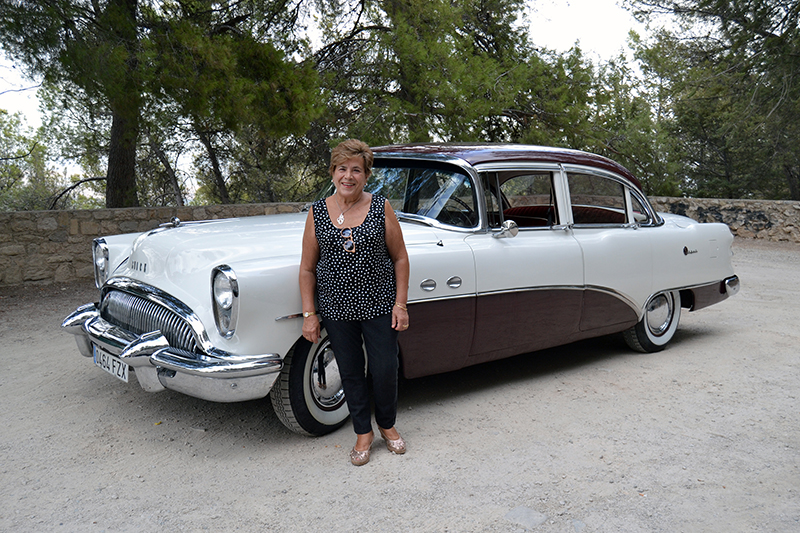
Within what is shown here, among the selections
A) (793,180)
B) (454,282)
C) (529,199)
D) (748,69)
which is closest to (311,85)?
(529,199)

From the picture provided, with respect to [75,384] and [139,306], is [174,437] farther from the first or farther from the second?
[75,384]

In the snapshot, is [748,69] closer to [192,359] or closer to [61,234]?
[61,234]

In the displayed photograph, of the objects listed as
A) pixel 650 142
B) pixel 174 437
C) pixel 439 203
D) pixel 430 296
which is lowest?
pixel 174 437

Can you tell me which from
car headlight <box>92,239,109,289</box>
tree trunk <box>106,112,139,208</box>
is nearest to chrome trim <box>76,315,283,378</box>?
car headlight <box>92,239,109,289</box>

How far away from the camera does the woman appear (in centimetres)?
315

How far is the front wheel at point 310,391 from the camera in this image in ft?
11.0

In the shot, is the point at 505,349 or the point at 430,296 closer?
the point at 430,296

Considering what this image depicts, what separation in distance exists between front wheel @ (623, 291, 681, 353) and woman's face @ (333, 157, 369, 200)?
119 inches

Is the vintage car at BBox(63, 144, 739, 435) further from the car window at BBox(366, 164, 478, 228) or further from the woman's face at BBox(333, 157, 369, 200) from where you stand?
the woman's face at BBox(333, 157, 369, 200)

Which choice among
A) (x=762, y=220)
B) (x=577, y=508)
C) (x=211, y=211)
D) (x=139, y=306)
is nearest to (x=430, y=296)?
(x=577, y=508)

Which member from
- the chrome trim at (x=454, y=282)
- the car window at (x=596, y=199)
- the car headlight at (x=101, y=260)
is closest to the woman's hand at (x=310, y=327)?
the chrome trim at (x=454, y=282)

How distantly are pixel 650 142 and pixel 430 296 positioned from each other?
15.2 meters

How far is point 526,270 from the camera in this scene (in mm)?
4203

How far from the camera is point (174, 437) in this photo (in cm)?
360
